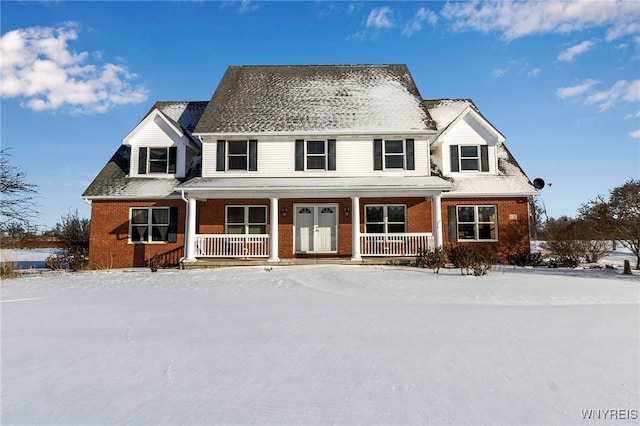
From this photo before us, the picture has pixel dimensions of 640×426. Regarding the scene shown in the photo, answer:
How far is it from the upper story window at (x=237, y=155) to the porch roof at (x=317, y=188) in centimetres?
136

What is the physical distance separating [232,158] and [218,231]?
3.29 metres

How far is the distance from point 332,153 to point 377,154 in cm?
197

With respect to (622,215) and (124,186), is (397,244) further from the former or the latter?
(124,186)


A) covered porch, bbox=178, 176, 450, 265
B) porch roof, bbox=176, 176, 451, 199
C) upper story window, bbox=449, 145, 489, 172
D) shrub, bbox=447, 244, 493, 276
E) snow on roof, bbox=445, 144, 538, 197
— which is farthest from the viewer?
upper story window, bbox=449, 145, 489, 172

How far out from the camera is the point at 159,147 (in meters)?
16.8

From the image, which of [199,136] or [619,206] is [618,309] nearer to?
[619,206]

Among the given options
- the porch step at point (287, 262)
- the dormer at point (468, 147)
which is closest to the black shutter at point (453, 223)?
the dormer at point (468, 147)

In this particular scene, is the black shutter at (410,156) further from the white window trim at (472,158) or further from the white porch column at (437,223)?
the white window trim at (472,158)

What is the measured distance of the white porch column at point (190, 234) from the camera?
47.4 ft

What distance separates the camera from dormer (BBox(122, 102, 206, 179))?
54.5ft

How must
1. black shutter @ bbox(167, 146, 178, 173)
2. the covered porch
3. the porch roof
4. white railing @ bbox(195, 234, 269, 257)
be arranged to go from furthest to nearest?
black shutter @ bbox(167, 146, 178, 173)
white railing @ bbox(195, 234, 269, 257)
the covered porch
the porch roof

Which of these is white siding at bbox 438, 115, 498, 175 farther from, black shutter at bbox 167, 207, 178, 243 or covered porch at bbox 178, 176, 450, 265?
black shutter at bbox 167, 207, 178, 243

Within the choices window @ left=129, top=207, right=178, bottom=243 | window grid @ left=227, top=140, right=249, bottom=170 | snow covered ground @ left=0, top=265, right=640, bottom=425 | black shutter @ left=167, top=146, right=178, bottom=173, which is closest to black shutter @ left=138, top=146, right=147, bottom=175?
black shutter @ left=167, top=146, right=178, bottom=173

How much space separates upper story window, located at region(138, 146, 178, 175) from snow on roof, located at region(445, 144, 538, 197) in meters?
12.5
